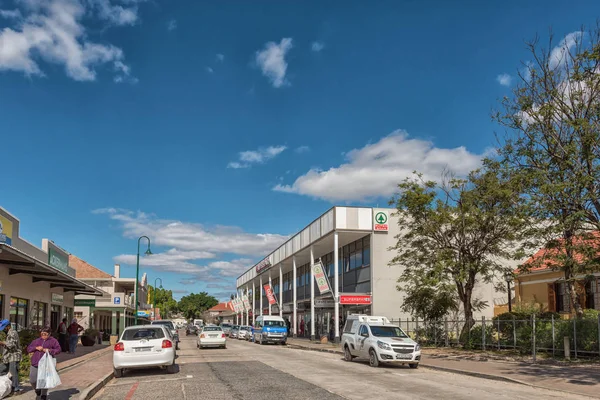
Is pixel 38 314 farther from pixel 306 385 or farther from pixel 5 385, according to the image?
pixel 306 385

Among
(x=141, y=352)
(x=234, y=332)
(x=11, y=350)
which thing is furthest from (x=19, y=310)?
(x=234, y=332)

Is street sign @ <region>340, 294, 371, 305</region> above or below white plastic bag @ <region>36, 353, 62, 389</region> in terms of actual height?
above

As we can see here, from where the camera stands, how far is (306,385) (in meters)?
14.5

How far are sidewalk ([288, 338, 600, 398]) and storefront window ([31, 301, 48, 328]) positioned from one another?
20.5 metres

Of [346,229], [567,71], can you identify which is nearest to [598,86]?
[567,71]

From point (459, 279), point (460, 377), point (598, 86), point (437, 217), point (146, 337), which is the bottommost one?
point (460, 377)

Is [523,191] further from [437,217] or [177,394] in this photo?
[177,394]

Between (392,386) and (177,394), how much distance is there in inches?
213

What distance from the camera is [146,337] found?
1786 centimetres

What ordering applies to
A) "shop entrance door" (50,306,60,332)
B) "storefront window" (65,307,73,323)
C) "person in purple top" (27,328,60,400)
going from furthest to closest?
1. "storefront window" (65,307,73,323)
2. "shop entrance door" (50,306,60,332)
3. "person in purple top" (27,328,60,400)

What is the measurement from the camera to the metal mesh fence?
20.7 m

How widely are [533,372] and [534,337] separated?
4328mm

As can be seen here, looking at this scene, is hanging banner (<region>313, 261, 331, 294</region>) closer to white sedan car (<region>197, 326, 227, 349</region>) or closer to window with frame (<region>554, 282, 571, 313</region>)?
white sedan car (<region>197, 326, 227, 349</region>)

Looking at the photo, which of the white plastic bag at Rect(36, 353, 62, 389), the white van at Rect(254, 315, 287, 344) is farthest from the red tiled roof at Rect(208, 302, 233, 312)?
the white plastic bag at Rect(36, 353, 62, 389)
